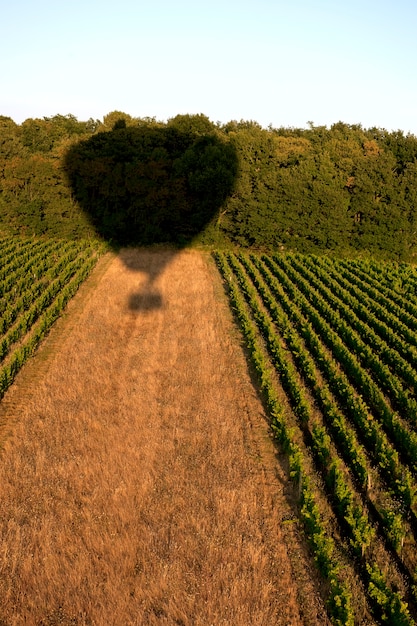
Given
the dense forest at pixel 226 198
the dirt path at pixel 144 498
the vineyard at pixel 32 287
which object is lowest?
the dirt path at pixel 144 498

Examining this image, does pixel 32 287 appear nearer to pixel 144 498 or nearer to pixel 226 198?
pixel 144 498

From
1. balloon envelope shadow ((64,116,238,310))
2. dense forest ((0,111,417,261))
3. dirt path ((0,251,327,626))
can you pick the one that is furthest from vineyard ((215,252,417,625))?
balloon envelope shadow ((64,116,238,310))

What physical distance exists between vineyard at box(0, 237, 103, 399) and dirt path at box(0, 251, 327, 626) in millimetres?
1101

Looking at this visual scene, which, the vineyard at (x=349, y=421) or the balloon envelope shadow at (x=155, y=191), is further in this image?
the balloon envelope shadow at (x=155, y=191)

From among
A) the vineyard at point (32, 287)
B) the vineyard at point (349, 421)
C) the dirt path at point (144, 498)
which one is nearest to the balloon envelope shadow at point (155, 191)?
the vineyard at point (32, 287)

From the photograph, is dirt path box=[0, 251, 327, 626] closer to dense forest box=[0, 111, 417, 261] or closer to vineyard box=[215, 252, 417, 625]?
vineyard box=[215, 252, 417, 625]

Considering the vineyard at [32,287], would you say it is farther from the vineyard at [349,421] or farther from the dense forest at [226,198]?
the vineyard at [349,421]

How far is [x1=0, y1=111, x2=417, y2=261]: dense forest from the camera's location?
42188mm

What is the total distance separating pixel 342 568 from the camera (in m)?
8.96

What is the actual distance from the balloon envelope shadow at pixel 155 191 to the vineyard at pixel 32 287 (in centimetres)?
399

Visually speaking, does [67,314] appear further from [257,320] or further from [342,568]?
[342,568]

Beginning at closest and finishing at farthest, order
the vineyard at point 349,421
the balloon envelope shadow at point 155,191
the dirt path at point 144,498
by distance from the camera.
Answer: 1. the dirt path at point 144,498
2. the vineyard at point 349,421
3. the balloon envelope shadow at point 155,191

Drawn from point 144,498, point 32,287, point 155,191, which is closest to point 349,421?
point 144,498

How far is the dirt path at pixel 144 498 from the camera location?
8.28 metres
